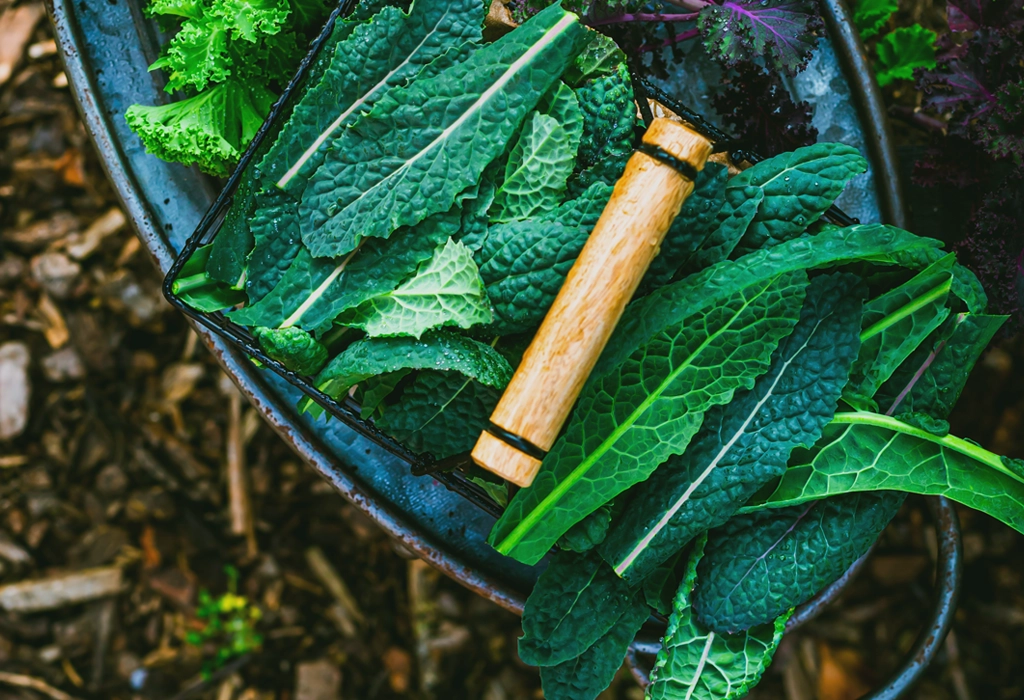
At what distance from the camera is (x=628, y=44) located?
1.36 m

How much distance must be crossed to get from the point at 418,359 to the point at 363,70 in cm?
46

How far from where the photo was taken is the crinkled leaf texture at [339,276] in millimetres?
1196

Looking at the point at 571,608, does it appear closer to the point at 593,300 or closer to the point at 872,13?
the point at 593,300

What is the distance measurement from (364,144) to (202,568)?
130 centimetres

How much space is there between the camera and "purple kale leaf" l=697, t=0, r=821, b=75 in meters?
1.24

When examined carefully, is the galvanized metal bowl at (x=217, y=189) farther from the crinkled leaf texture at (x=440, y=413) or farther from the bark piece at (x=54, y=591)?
the bark piece at (x=54, y=591)

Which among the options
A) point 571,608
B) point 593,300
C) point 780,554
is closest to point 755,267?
point 593,300

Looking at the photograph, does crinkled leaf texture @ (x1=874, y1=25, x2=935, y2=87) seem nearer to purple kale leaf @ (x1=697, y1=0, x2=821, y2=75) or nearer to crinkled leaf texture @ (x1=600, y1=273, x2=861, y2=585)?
purple kale leaf @ (x1=697, y1=0, x2=821, y2=75)

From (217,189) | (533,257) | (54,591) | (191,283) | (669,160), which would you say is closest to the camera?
(669,160)

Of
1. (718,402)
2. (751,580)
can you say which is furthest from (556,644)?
(718,402)

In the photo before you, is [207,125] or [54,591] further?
[54,591]

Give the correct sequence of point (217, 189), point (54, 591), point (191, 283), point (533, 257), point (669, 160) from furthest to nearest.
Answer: point (54, 591), point (217, 189), point (191, 283), point (533, 257), point (669, 160)

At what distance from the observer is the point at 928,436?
46.0 inches

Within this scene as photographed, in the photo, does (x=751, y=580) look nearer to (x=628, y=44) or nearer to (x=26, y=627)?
(x=628, y=44)
